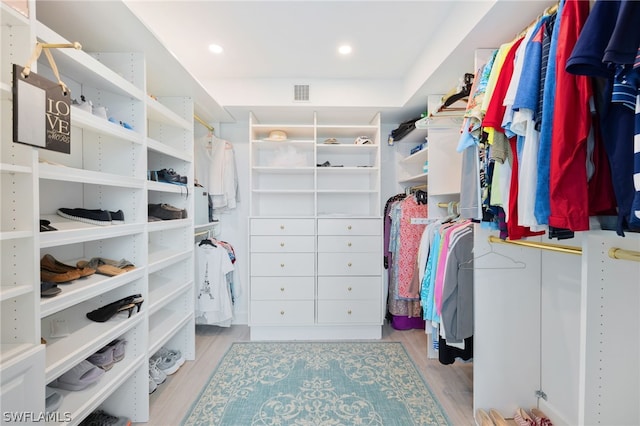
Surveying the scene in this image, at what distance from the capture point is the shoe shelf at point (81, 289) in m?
1.07

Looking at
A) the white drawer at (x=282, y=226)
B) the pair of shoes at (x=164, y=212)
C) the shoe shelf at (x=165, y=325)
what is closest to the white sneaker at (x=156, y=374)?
the shoe shelf at (x=165, y=325)

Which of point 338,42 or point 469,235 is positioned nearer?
point 469,235

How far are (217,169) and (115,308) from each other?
167 cm

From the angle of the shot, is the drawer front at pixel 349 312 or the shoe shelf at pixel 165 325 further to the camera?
the drawer front at pixel 349 312

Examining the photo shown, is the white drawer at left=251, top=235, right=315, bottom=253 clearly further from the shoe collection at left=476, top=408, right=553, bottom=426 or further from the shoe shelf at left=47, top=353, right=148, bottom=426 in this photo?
the shoe collection at left=476, top=408, right=553, bottom=426

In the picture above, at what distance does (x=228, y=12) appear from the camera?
5.79 ft

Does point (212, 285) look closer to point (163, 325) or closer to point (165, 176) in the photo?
point (163, 325)

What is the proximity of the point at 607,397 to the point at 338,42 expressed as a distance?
242 centimetres

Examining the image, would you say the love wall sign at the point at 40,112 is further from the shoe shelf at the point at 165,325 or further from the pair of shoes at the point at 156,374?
the pair of shoes at the point at 156,374

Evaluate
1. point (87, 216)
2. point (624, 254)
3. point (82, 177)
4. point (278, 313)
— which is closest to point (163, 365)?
point (278, 313)

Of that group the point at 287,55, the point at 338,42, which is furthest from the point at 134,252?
the point at 338,42

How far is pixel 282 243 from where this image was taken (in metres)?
2.61

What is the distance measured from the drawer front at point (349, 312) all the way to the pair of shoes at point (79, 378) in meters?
1.70

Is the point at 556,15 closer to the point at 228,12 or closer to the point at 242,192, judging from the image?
the point at 228,12
